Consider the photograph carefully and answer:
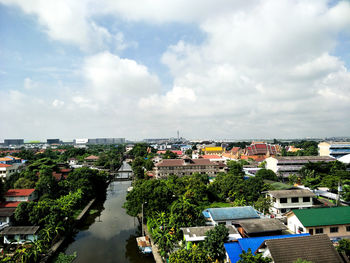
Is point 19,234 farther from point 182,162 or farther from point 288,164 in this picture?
point 288,164

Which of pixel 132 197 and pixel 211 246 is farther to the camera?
pixel 132 197

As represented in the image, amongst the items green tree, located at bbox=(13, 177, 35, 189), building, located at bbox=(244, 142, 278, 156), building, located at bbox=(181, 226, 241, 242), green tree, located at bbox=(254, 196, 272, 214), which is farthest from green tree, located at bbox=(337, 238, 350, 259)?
building, located at bbox=(244, 142, 278, 156)

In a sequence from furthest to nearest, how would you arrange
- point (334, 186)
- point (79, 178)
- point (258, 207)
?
point (79, 178)
point (334, 186)
point (258, 207)

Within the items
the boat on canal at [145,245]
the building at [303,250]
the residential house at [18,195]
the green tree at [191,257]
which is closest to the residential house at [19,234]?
the residential house at [18,195]

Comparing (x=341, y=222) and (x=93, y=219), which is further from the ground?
(x=341, y=222)

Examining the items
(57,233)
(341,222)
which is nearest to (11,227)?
(57,233)

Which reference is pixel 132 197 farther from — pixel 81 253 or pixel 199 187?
pixel 199 187
